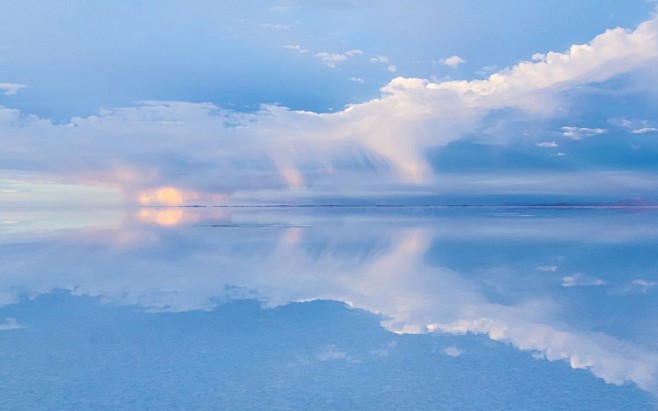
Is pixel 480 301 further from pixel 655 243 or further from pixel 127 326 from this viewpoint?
pixel 655 243

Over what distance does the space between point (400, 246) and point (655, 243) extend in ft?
30.4

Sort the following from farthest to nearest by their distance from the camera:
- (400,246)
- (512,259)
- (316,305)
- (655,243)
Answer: (655,243) < (400,246) < (512,259) < (316,305)

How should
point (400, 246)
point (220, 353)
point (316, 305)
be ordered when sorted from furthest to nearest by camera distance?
point (400, 246) < point (316, 305) < point (220, 353)

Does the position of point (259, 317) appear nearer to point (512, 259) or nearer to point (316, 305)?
point (316, 305)

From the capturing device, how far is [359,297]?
973cm

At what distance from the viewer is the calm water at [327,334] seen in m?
5.36

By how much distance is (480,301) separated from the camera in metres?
9.46

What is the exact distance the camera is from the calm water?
5.36 metres

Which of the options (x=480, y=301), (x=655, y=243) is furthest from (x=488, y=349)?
(x=655, y=243)

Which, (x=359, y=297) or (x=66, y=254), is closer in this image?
(x=359, y=297)

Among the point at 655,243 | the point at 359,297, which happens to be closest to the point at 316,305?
the point at 359,297

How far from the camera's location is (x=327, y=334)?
742 cm

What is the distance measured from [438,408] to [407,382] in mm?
629

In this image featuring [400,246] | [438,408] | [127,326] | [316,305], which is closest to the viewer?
[438,408]
